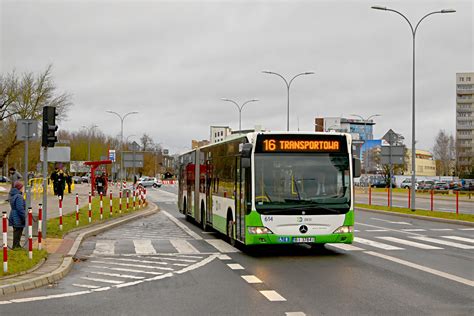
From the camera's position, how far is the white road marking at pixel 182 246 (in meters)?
16.1

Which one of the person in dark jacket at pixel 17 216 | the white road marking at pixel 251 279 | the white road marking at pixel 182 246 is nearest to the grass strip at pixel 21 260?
the person in dark jacket at pixel 17 216

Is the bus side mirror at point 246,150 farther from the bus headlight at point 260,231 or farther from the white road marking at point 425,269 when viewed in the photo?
the white road marking at point 425,269

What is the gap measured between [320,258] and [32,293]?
6.51 meters

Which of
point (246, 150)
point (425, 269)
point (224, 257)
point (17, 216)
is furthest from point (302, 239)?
point (17, 216)

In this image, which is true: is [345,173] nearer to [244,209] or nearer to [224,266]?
[244,209]

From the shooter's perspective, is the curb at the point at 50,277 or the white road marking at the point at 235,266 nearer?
the curb at the point at 50,277

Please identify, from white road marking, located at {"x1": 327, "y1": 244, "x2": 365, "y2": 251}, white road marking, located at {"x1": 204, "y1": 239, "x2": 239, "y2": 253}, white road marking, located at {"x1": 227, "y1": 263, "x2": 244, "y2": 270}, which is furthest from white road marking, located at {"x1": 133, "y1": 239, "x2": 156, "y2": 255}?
white road marking, located at {"x1": 327, "y1": 244, "x2": 365, "y2": 251}

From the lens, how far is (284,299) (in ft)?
30.3

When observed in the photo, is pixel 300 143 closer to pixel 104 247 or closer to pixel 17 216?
pixel 104 247

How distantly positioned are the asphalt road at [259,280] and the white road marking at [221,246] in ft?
0.08

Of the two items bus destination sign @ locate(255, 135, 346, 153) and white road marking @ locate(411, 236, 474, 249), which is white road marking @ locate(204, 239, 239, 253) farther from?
white road marking @ locate(411, 236, 474, 249)

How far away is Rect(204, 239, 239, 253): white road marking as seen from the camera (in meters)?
16.0

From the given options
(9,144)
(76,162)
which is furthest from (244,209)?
(76,162)

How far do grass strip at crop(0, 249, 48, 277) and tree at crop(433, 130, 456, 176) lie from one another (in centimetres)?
13061
